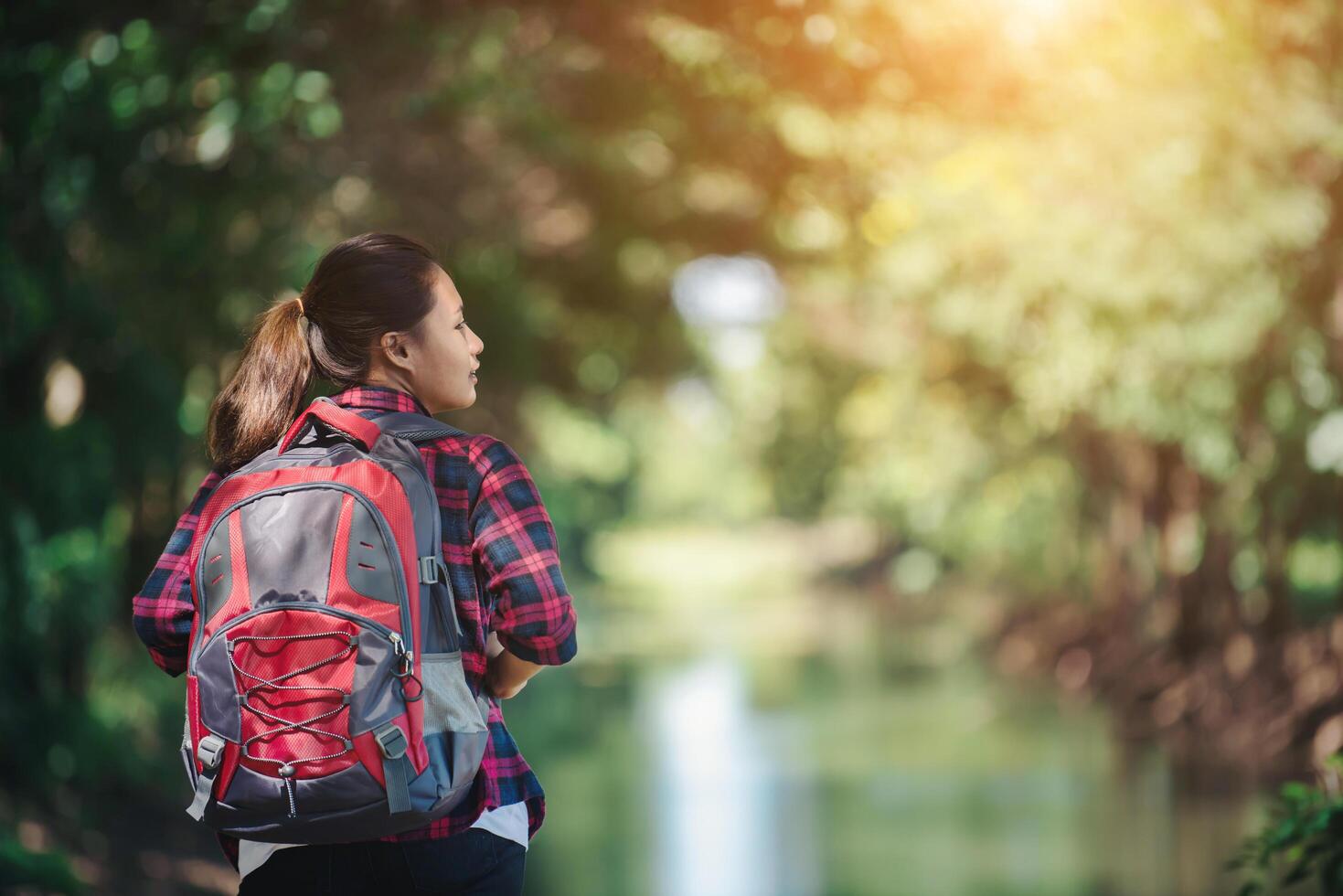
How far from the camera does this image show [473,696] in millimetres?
2023

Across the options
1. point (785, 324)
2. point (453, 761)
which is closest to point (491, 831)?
point (453, 761)

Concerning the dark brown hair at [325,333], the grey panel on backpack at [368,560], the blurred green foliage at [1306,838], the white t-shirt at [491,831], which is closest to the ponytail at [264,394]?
the dark brown hair at [325,333]

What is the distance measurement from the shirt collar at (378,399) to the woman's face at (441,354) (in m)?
0.03

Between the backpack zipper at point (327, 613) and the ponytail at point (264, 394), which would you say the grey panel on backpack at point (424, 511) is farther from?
the ponytail at point (264, 394)

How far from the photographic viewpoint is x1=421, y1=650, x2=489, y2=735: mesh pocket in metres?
1.96

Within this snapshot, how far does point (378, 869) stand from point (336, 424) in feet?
1.83

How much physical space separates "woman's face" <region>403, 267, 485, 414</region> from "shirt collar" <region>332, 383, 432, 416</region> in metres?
0.03

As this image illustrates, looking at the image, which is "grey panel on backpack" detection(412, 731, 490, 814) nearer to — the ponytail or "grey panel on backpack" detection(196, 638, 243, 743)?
"grey panel on backpack" detection(196, 638, 243, 743)

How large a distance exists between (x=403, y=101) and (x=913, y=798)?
24.5 ft

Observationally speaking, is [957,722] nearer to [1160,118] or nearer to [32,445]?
[1160,118]

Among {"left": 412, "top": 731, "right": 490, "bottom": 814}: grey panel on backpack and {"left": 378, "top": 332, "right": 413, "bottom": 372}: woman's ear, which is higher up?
{"left": 378, "top": 332, "right": 413, "bottom": 372}: woman's ear

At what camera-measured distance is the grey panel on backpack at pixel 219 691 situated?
1.93 metres

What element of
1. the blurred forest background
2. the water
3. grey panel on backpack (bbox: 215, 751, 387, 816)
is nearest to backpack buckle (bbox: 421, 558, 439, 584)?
→ grey panel on backpack (bbox: 215, 751, 387, 816)

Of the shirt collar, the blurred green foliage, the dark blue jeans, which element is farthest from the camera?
the blurred green foliage
